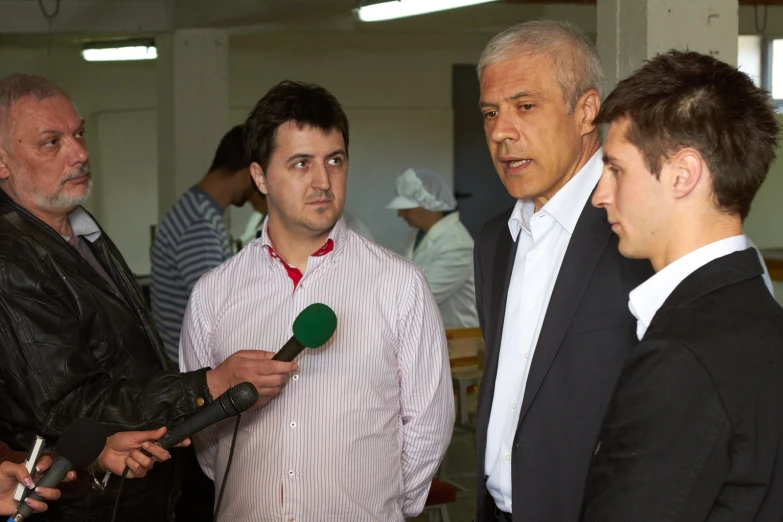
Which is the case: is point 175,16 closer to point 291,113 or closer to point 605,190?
point 291,113

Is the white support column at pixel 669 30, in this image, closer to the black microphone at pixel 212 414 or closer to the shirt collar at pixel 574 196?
the shirt collar at pixel 574 196

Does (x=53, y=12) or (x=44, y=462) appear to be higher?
(x=53, y=12)

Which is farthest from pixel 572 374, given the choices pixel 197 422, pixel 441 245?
pixel 441 245

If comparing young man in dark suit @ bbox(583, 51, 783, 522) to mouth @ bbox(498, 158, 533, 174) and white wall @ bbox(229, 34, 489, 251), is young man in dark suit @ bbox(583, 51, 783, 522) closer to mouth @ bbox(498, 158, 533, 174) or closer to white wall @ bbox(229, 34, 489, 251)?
mouth @ bbox(498, 158, 533, 174)

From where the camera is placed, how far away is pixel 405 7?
5.83m

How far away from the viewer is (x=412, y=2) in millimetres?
5734

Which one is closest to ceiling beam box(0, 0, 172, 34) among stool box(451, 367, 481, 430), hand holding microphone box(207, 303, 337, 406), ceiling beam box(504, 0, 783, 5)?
ceiling beam box(504, 0, 783, 5)

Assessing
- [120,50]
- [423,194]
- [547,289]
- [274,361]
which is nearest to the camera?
[274,361]

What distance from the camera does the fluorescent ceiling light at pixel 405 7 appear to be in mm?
5699

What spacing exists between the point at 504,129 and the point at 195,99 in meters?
6.03

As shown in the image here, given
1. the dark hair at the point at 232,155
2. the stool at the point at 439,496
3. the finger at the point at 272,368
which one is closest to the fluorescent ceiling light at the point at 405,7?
the dark hair at the point at 232,155

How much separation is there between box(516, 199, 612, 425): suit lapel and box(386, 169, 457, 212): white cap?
4.29 metres

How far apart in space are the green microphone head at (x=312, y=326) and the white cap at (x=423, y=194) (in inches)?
175

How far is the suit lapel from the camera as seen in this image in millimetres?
1955
